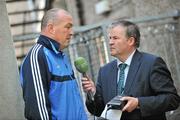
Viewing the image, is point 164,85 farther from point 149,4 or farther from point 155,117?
point 149,4

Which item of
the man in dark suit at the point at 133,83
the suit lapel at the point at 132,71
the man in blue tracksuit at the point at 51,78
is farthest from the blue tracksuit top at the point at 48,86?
the suit lapel at the point at 132,71

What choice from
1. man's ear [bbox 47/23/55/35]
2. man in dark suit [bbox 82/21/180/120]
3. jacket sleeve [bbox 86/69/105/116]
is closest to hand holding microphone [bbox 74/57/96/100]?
man in dark suit [bbox 82/21/180/120]

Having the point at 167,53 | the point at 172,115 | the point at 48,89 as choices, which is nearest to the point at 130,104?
the point at 48,89

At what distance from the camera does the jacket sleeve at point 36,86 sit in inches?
129

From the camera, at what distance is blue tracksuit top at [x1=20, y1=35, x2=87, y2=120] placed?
3.30 meters

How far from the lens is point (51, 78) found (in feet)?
11.1

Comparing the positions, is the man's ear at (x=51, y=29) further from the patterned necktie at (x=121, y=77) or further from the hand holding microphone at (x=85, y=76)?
the patterned necktie at (x=121, y=77)

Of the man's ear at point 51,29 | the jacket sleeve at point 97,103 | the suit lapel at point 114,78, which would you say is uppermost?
the man's ear at point 51,29

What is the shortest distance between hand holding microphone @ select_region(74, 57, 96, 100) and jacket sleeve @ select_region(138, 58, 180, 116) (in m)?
0.48

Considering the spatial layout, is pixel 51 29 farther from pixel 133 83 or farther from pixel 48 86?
pixel 133 83

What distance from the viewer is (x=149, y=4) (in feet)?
21.6

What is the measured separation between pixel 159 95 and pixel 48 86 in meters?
1.07

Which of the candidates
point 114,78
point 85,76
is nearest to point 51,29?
point 85,76

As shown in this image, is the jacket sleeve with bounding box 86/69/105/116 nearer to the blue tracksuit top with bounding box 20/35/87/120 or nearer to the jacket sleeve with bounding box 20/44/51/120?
the blue tracksuit top with bounding box 20/35/87/120
